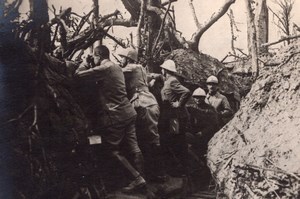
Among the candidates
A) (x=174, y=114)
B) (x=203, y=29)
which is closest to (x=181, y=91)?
(x=174, y=114)

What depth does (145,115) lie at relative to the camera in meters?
4.68

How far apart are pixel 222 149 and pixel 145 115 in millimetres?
1179

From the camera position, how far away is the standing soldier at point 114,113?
4.11 m

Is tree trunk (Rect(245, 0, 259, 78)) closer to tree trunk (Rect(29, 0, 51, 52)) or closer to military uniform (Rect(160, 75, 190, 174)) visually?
military uniform (Rect(160, 75, 190, 174))

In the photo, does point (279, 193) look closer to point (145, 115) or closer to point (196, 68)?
point (145, 115)

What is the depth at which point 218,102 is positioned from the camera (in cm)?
629

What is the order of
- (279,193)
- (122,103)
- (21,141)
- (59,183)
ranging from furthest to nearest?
(122,103) < (59,183) < (21,141) < (279,193)

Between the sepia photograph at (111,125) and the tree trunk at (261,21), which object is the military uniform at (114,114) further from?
the tree trunk at (261,21)

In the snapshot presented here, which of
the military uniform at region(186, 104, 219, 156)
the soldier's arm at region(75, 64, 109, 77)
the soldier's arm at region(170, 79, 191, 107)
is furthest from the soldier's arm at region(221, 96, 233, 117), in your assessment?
the soldier's arm at region(75, 64, 109, 77)

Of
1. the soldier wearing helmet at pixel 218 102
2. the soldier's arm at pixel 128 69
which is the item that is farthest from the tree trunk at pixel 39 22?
the soldier wearing helmet at pixel 218 102

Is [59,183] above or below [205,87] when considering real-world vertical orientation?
below

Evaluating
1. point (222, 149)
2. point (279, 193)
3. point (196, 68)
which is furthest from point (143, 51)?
→ point (279, 193)

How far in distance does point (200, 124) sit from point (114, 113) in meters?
2.16

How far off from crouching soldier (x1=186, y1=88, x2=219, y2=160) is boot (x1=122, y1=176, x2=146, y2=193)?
1.65 m
